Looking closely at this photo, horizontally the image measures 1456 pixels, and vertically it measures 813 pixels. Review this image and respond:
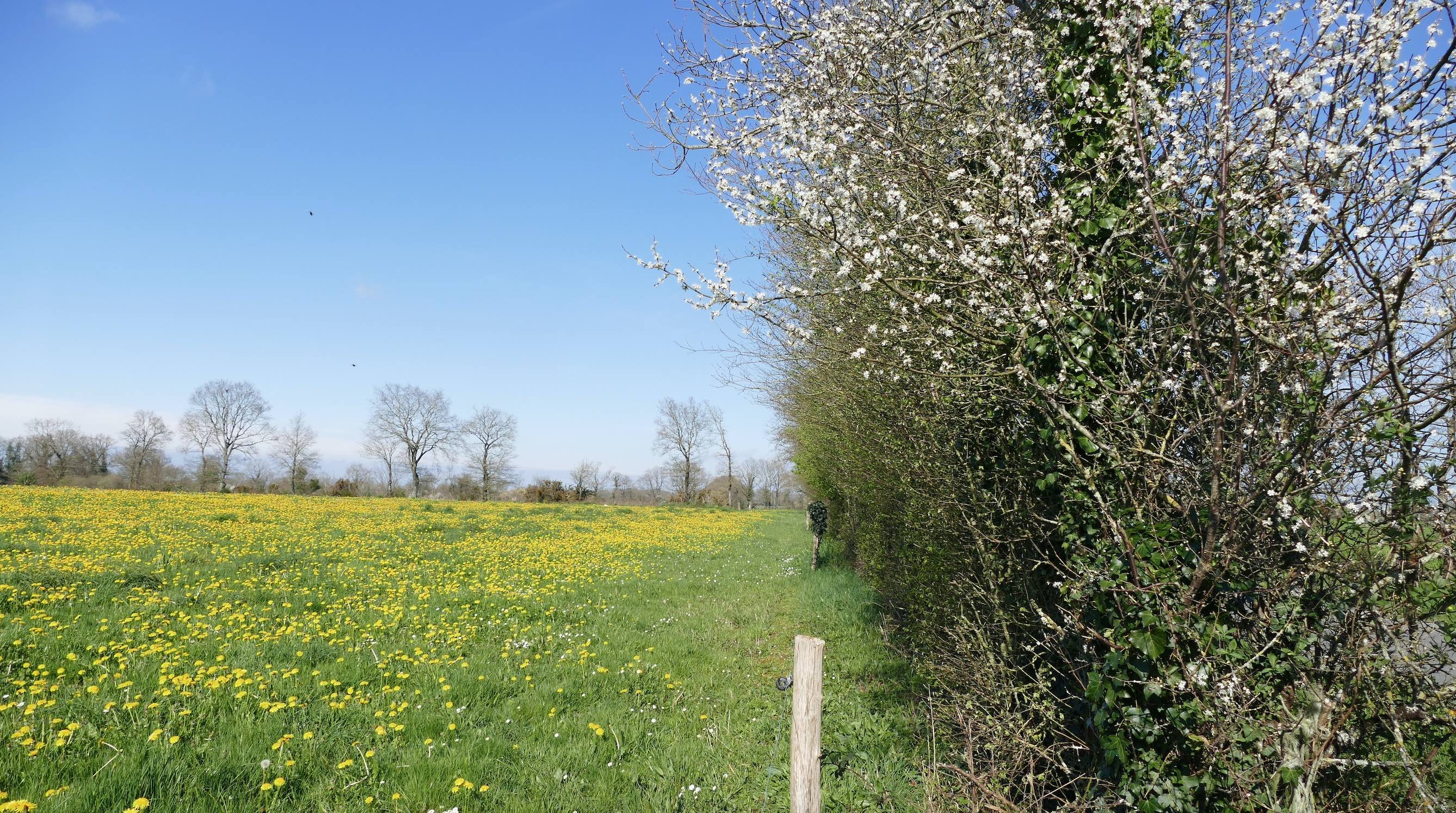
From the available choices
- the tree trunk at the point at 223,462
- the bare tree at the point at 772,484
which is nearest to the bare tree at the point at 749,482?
the bare tree at the point at 772,484

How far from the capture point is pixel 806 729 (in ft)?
11.1

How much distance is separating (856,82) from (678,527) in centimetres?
2199

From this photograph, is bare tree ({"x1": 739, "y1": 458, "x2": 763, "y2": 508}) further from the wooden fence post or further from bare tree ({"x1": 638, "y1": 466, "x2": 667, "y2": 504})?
the wooden fence post

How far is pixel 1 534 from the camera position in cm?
1143

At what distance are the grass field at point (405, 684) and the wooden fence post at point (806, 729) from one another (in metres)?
1.07

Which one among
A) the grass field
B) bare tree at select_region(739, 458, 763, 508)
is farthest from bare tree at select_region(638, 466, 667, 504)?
the grass field

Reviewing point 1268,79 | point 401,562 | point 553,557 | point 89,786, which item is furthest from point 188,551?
point 1268,79

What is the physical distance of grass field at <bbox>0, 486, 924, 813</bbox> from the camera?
4.20 metres

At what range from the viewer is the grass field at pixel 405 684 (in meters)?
4.20

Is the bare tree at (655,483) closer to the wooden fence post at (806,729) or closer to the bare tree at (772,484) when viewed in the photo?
the bare tree at (772,484)

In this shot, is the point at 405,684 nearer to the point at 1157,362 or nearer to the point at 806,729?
the point at 806,729

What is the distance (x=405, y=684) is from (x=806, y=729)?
14.5ft

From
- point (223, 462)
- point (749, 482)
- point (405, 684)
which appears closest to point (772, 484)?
point (749, 482)

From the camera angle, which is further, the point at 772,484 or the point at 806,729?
→ the point at 772,484
